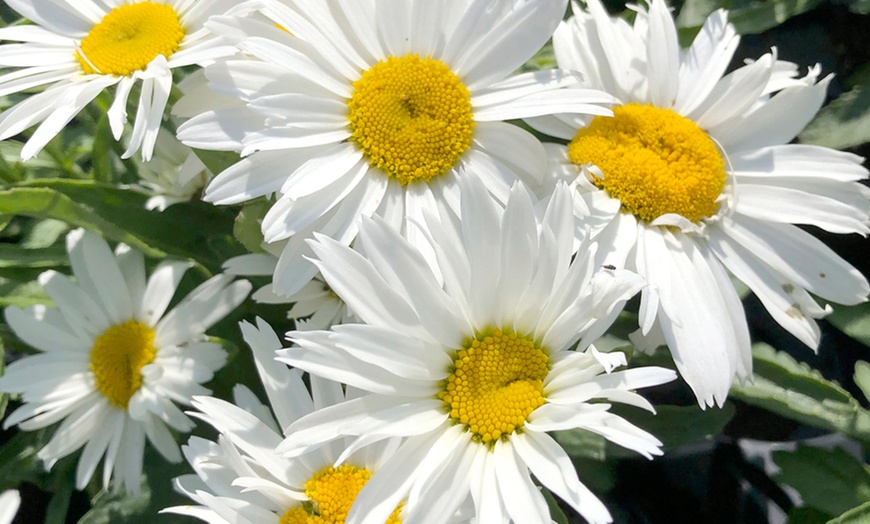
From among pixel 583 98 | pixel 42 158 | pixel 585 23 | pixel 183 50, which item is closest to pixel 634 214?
pixel 583 98

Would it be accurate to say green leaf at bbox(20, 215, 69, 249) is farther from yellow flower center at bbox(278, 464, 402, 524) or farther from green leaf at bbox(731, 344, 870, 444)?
green leaf at bbox(731, 344, 870, 444)

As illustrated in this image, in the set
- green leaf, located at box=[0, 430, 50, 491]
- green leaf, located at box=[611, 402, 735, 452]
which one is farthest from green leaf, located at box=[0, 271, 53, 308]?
green leaf, located at box=[611, 402, 735, 452]

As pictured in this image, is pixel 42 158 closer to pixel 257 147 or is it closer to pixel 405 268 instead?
pixel 257 147

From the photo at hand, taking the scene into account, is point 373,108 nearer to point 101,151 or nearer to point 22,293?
point 101,151

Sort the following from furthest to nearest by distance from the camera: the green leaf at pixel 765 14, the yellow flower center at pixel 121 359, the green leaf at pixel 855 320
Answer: the green leaf at pixel 765 14
the green leaf at pixel 855 320
the yellow flower center at pixel 121 359

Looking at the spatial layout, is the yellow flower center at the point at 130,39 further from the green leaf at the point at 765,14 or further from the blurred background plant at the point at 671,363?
the green leaf at the point at 765,14

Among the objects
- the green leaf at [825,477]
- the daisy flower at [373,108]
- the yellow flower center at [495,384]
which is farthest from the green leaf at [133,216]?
the green leaf at [825,477]

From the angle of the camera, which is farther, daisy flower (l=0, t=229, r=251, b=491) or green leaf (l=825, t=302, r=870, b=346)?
green leaf (l=825, t=302, r=870, b=346)
